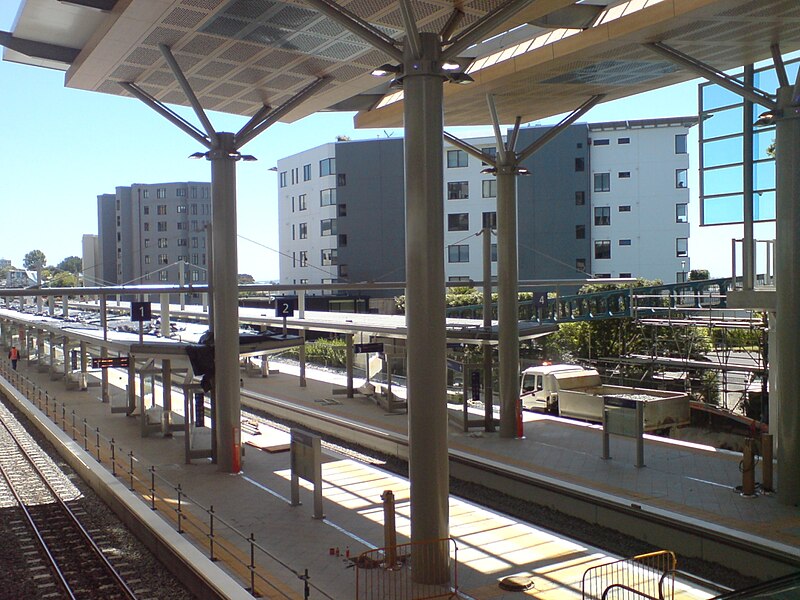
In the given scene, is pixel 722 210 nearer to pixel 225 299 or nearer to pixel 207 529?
pixel 225 299

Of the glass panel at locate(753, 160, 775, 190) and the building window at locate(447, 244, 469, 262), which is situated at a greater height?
the glass panel at locate(753, 160, 775, 190)

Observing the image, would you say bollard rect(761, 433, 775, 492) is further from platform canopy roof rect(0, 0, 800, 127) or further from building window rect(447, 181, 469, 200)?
building window rect(447, 181, 469, 200)

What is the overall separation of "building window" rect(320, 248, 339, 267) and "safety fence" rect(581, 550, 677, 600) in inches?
1235

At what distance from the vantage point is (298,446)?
1073 cm

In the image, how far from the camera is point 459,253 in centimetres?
3747

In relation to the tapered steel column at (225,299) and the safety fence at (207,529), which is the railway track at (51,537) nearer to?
the safety fence at (207,529)

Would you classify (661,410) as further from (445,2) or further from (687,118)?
(687,118)

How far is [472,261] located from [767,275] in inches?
931

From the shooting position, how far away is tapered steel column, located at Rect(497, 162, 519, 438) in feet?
51.2

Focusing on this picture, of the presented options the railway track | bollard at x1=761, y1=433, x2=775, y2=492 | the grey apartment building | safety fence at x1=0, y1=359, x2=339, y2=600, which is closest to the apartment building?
the grey apartment building

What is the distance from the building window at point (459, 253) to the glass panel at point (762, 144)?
22821 millimetres

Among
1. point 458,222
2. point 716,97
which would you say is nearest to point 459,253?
point 458,222

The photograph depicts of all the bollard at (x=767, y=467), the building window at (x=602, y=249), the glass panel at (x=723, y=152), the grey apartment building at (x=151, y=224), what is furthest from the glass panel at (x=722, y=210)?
the grey apartment building at (x=151, y=224)

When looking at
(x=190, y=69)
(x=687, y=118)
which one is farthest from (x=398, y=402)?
(x=687, y=118)
